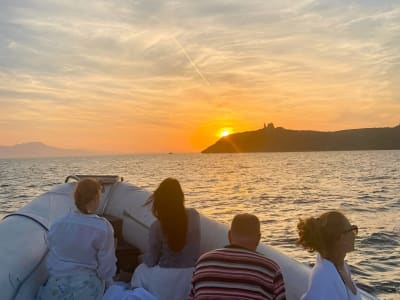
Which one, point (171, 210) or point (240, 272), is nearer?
point (240, 272)

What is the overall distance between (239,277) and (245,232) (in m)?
0.29

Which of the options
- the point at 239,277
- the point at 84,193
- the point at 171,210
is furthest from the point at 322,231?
the point at 84,193

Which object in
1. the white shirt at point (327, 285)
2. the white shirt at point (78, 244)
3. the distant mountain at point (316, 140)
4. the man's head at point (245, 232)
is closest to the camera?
the white shirt at point (327, 285)

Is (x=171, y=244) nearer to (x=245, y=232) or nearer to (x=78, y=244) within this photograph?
(x=78, y=244)

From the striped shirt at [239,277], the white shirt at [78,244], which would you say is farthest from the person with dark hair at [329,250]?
the white shirt at [78,244]

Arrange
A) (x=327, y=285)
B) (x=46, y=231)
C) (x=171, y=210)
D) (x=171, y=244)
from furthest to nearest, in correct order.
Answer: (x=46, y=231)
(x=171, y=244)
(x=171, y=210)
(x=327, y=285)

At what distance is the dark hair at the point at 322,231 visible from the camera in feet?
10.5

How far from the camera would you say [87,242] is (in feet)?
13.1

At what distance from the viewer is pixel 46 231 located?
4926 millimetres

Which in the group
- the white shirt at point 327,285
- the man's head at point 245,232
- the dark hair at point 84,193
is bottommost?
the white shirt at point 327,285

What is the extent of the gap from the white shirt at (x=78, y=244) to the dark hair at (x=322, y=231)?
1645mm

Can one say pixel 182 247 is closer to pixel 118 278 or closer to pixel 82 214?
pixel 82 214

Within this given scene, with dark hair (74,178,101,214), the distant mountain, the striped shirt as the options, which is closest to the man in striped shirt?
the striped shirt

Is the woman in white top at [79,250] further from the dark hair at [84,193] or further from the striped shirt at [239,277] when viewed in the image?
the striped shirt at [239,277]
